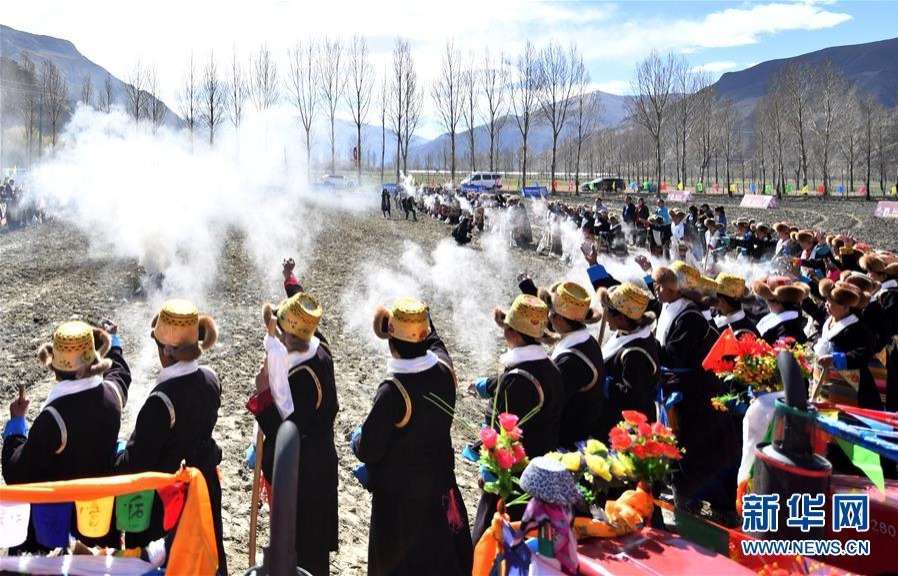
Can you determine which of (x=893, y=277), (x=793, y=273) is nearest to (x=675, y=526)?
(x=893, y=277)

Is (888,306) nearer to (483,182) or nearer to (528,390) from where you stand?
(528,390)

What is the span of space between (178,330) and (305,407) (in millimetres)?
816

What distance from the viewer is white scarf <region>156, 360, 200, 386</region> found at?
3.50 metres

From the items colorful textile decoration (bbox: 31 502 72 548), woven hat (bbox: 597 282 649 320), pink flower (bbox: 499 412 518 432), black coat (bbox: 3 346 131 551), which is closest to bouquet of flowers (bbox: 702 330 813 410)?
woven hat (bbox: 597 282 649 320)

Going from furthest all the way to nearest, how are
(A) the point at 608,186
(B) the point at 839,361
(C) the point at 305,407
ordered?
1. (A) the point at 608,186
2. (B) the point at 839,361
3. (C) the point at 305,407

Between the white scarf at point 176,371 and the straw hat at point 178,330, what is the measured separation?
3 centimetres

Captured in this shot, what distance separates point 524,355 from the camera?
3.94 metres

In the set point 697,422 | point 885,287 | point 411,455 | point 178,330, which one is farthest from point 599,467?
point 885,287

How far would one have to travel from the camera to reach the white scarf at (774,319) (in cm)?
568

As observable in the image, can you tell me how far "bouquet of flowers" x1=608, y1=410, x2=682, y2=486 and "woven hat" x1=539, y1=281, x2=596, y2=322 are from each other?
128cm

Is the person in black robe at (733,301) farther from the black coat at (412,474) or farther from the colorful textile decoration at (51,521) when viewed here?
the colorful textile decoration at (51,521)

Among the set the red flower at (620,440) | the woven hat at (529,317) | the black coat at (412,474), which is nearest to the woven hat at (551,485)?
the red flower at (620,440)

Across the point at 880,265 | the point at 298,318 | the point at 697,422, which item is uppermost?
the point at 880,265

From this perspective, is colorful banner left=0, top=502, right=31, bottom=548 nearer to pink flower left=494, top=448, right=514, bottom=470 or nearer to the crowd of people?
the crowd of people
